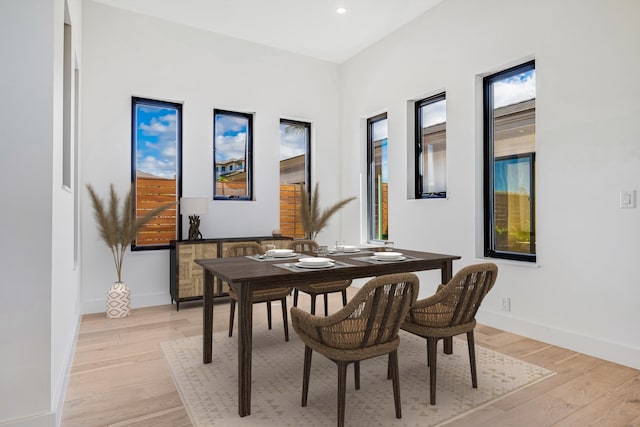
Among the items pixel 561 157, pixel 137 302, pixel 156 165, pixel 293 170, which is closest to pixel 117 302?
pixel 137 302

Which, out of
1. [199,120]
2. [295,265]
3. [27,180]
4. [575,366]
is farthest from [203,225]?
[575,366]

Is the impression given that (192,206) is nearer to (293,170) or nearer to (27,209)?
(293,170)

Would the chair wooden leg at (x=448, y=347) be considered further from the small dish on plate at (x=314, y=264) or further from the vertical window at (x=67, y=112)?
the vertical window at (x=67, y=112)

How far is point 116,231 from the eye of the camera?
4027mm

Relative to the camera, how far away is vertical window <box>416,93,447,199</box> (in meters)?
4.45

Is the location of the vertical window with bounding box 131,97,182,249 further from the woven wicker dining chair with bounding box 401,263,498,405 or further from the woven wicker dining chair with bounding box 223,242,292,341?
the woven wicker dining chair with bounding box 401,263,498,405

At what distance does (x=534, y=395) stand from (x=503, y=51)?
2.99 m

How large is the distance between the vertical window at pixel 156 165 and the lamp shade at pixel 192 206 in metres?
0.48

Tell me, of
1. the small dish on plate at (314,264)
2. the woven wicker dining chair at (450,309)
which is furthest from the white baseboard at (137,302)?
the woven wicker dining chair at (450,309)

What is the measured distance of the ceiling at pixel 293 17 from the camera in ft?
13.9

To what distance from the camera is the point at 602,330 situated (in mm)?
2918

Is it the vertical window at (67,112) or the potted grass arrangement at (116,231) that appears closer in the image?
the vertical window at (67,112)

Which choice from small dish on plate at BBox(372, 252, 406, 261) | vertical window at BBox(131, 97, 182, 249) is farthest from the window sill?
vertical window at BBox(131, 97, 182, 249)

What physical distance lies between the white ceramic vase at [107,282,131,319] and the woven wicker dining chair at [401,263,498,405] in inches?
125
